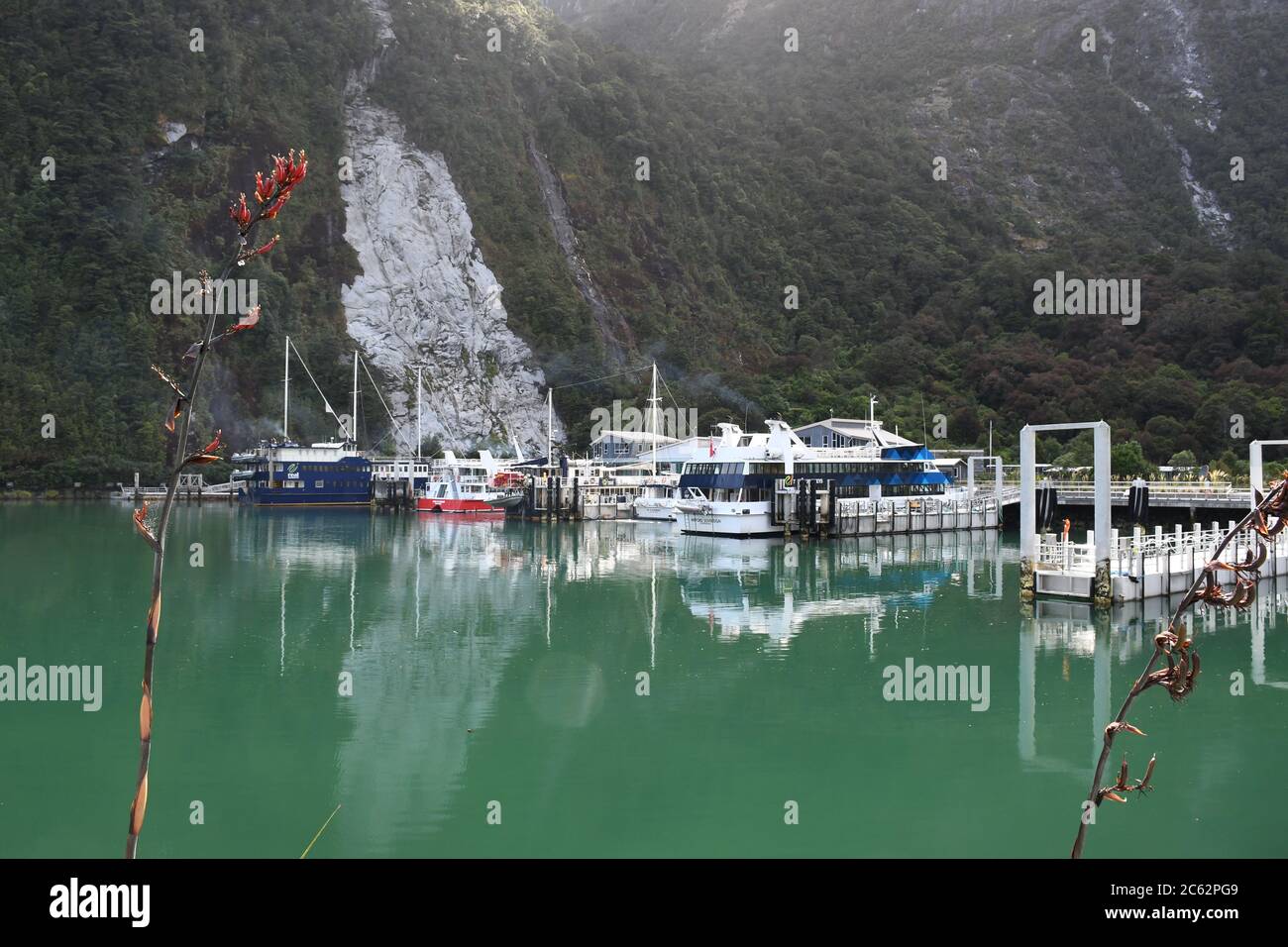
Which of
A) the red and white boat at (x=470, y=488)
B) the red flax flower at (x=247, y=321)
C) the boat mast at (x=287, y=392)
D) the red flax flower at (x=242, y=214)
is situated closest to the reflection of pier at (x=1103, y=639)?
the red flax flower at (x=247, y=321)

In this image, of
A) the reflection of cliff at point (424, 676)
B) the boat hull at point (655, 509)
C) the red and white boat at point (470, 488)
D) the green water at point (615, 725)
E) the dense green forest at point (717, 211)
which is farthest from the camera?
the dense green forest at point (717, 211)

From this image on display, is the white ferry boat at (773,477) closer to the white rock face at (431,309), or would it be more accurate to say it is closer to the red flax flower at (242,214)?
the white rock face at (431,309)

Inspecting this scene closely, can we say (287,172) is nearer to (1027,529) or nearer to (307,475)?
(1027,529)

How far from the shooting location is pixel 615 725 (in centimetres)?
1477

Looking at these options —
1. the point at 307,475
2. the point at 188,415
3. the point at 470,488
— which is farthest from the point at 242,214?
the point at 307,475

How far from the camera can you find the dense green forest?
72.5 meters

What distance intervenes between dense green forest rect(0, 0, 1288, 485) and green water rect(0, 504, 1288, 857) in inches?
1469

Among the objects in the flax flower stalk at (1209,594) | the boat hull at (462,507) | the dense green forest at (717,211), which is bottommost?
the boat hull at (462,507)

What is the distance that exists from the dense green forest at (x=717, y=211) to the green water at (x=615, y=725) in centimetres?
3731

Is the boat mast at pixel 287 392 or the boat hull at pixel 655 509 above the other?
the boat mast at pixel 287 392

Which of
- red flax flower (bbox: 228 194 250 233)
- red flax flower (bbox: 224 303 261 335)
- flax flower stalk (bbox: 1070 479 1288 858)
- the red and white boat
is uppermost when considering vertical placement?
red flax flower (bbox: 228 194 250 233)

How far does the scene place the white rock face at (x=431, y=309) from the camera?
81.2 meters

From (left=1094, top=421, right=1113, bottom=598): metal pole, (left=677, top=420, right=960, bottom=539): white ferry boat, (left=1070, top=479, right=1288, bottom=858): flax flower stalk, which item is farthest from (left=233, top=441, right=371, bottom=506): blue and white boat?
(left=1070, top=479, right=1288, bottom=858): flax flower stalk

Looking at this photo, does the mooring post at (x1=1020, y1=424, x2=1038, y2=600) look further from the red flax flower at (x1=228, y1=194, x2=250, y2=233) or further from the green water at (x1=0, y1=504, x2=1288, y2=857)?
the red flax flower at (x1=228, y1=194, x2=250, y2=233)
